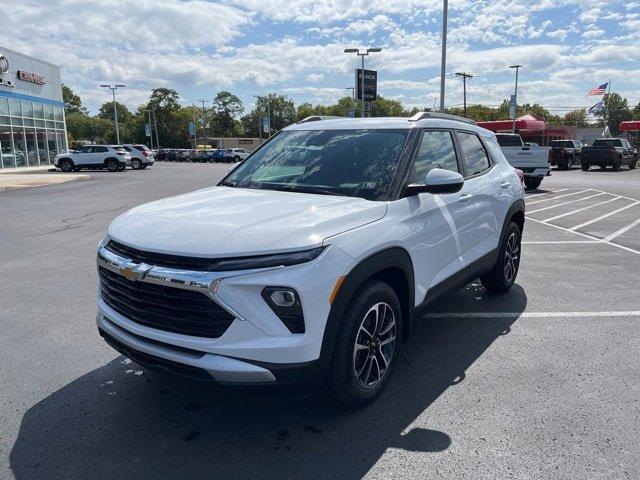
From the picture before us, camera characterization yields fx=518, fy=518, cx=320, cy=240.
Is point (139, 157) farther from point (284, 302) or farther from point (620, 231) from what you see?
point (284, 302)

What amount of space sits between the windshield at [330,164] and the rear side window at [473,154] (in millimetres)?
993

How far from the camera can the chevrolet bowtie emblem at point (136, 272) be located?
2.82m

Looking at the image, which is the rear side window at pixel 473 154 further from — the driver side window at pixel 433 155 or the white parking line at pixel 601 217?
the white parking line at pixel 601 217

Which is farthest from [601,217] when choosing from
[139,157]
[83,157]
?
[139,157]

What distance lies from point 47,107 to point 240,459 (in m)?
44.1

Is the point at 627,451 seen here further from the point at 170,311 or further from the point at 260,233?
the point at 170,311

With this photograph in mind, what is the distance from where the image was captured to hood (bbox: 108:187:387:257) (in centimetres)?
271

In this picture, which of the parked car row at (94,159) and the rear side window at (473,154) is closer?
the rear side window at (473,154)

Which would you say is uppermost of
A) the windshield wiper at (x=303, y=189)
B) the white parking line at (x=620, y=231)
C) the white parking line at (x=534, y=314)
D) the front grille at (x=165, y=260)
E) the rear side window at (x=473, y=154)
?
the rear side window at (x=473, y=154)

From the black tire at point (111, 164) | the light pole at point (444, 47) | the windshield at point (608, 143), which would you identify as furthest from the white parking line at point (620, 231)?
the black tire at point (111, 164)

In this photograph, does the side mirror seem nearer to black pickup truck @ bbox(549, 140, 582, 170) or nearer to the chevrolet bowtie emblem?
the chevrolet bowtie emblem

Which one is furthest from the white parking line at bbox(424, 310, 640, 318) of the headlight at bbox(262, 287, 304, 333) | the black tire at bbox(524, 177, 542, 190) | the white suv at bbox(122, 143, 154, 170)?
the white suv at bbox(122, 143, 154, 170)

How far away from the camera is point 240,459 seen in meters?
2.80

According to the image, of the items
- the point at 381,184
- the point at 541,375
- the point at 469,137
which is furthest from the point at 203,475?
the point at 469,137
